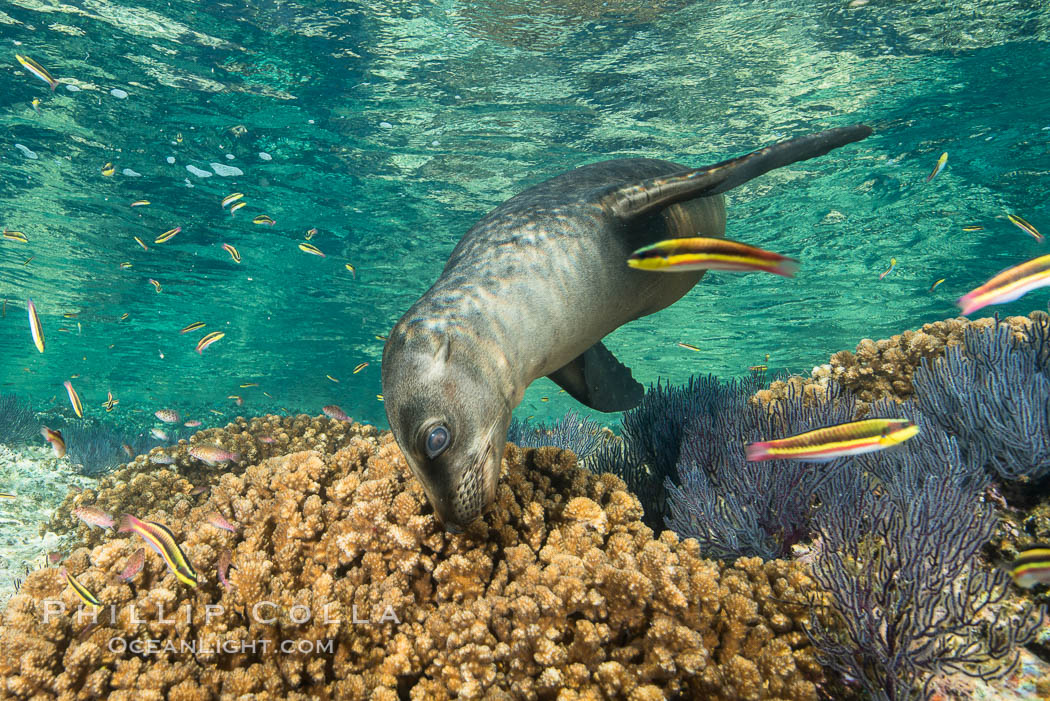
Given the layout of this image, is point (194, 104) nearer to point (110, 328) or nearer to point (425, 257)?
point (425, 257)

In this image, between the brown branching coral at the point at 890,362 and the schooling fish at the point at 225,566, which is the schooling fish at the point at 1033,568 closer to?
the brown branching coral at the point at 890,362

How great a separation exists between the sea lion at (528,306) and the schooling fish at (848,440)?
51.8 inches

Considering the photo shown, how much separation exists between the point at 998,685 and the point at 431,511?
8.64 ft

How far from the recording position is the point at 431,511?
2.76 metres

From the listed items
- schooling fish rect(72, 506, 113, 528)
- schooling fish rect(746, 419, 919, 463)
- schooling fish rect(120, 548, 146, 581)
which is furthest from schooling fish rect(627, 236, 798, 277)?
schooling fish rect(72, 506, 113, 528)

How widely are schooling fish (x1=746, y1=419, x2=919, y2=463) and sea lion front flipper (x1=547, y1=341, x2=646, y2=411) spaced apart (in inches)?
89.6

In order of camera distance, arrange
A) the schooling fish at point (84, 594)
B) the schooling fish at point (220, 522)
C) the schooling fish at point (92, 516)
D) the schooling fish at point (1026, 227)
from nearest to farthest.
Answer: the schooling fish at point (84, 594)
the schooling fish at point (220, 522)
the schooling fish at point (92, 516)
the schooling fish at point (1026, 227)

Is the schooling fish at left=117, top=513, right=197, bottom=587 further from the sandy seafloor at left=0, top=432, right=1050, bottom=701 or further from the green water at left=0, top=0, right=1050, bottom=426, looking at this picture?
the green water at left=0, top=0, right=1050, bottom=426

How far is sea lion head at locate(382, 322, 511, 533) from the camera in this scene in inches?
77.9

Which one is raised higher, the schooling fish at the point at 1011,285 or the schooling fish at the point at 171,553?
the schooling fish at the point at 1011,285

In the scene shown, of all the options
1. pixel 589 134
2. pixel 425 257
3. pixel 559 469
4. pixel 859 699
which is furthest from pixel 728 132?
pixel 859 699

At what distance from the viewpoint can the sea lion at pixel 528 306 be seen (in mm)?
2062

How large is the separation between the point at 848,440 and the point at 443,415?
1784mm

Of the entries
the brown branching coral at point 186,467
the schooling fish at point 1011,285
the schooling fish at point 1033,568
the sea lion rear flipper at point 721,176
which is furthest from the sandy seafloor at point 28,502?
the schooling fish at point 1011,285
